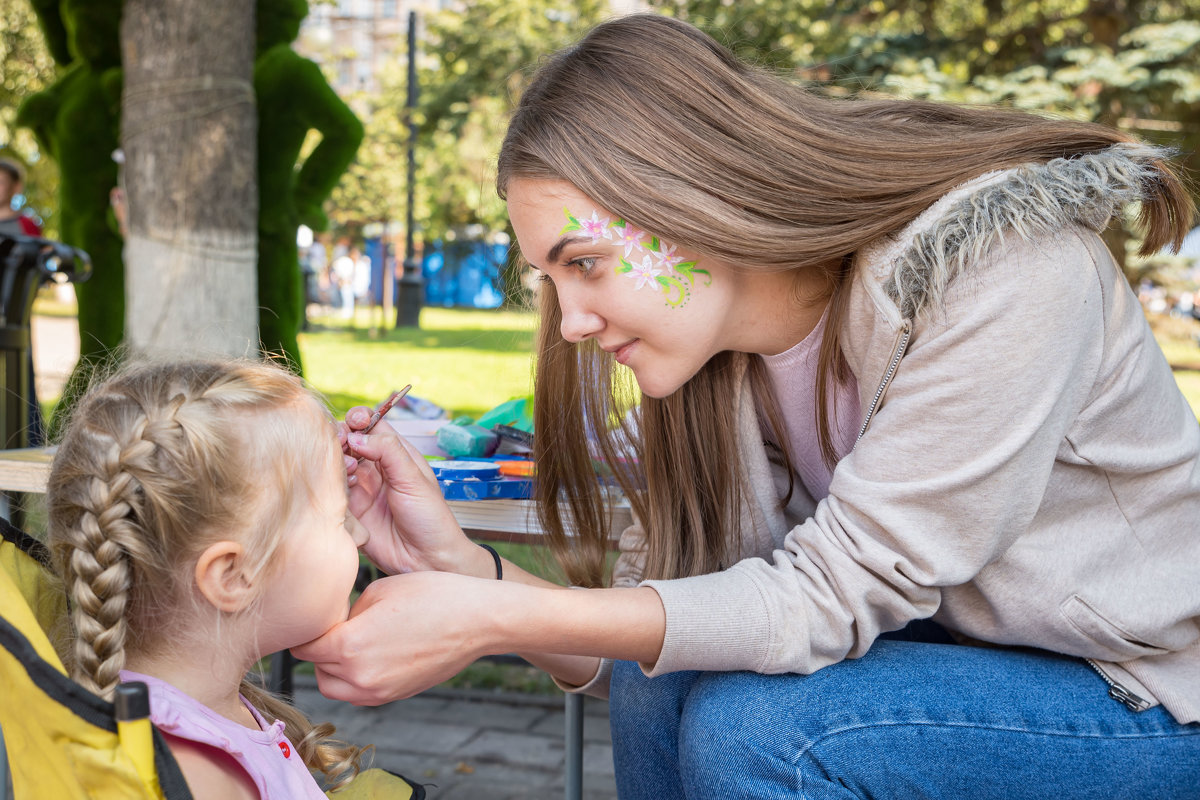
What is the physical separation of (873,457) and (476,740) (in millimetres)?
1937

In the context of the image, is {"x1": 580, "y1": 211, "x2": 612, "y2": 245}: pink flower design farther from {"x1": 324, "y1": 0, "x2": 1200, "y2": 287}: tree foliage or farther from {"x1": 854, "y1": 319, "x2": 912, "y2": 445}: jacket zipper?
{"x1": 324, "y1": 0, "x2": 1200, "y2": 287}: tree foliage

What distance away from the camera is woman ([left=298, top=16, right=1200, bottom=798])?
4.66 feet

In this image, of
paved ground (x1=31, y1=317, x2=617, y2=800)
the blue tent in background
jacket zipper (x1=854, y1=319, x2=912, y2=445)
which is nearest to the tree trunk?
paved ground (x1=31, y1=317, x2=617, y2=800)

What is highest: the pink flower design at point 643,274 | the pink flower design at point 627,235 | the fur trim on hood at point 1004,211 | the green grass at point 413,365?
the fur trim on hood at point 1004,211

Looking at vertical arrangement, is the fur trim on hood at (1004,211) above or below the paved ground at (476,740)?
above

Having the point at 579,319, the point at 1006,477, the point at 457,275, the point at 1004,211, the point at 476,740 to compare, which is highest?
the point at 1004,211

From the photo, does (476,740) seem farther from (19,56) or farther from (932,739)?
(19,56)

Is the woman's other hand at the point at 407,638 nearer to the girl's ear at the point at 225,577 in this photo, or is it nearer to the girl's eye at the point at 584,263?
the girl's ear at the point at 225,577

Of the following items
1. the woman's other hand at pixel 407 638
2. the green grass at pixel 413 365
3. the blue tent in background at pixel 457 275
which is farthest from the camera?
the blue tent in background at pixel 457 275

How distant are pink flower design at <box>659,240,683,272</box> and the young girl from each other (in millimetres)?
557

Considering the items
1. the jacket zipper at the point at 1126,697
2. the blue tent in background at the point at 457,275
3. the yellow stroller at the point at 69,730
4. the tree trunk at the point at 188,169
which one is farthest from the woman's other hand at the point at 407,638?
the blue tent in background at the point at 457,275

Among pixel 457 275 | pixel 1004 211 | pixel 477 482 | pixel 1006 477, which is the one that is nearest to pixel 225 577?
pixel 477 482

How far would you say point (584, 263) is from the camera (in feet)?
5.46

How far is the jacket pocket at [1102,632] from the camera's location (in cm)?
146
